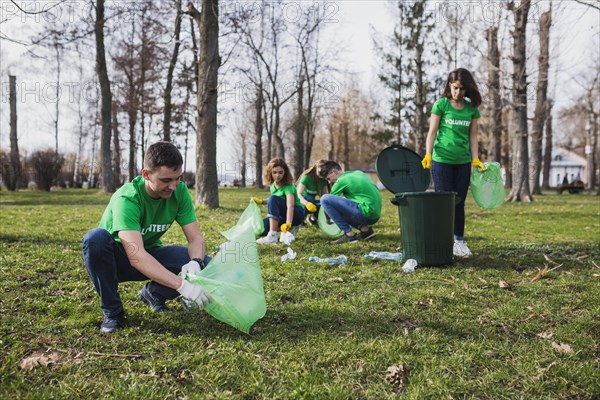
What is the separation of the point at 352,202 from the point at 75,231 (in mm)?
3890

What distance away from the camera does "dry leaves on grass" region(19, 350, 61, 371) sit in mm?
2211

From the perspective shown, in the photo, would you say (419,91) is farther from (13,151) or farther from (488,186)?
(13,151)

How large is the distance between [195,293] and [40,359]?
777 mm

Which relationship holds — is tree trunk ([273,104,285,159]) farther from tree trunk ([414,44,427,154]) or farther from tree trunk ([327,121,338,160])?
tree trunk ([327,121,338,160])

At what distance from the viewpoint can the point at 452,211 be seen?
14.6ft

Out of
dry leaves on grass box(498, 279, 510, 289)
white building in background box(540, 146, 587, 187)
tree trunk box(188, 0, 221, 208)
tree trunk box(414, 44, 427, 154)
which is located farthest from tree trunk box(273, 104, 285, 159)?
white building in background box(540, 146, 587, 187)

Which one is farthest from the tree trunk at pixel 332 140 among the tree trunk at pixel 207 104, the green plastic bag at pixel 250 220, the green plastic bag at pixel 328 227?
the green plastic bag at pixel 250 220

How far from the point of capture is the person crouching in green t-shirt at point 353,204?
594 cm

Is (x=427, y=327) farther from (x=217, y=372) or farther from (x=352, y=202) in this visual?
(x=352, y=202)

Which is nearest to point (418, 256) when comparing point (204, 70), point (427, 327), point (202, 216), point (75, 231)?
point (427, 327)

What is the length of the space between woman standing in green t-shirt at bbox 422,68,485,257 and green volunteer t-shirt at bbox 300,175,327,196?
2286 millimetres

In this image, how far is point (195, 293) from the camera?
2518mm

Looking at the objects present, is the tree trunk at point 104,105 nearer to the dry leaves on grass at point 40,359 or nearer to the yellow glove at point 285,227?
the yellow glove at point 285,227

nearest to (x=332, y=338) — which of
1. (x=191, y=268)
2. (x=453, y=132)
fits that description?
(x=191, y=268)
